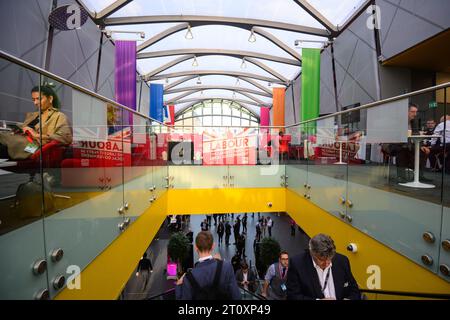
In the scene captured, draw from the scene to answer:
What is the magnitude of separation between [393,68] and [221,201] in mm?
8375

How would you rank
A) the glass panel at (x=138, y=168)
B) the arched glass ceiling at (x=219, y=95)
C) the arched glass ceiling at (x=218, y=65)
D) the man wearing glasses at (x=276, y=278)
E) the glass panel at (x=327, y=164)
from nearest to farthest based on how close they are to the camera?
the glass panel at (x=138, y=168) < the glass panel at (x=327, y=164) < the man wearing glasses at (x=276, y=278) < the arched glass ceiling at (x=218, y=65) < the arched glass ceiling at (x=219, y=95)

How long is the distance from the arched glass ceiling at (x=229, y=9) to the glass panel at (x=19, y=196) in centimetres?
1130

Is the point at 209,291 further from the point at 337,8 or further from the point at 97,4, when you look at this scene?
the point at 97,4

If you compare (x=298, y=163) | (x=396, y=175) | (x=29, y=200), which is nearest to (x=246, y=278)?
(x=298, y=163)

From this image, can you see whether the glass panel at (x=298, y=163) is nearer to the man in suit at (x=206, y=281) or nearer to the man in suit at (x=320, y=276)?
the man in suit at (x=320, y=276)

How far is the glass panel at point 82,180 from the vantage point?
2.18 m

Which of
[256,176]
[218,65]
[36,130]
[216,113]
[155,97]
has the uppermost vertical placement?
[218,65]

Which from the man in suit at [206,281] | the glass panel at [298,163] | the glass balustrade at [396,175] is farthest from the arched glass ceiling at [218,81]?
the man in suit at [206,281]

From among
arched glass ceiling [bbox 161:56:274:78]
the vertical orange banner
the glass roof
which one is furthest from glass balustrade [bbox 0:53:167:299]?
arched glass ceiling [bbox 161:56:274:78]

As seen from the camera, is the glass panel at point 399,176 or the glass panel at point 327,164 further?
the glass panel at point 327,164

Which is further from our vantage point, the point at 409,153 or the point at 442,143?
the point at 409,153

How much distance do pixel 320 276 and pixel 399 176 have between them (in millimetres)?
1979

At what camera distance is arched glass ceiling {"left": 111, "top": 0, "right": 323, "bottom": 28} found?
35.9 ft

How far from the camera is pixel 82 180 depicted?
2812 mm
